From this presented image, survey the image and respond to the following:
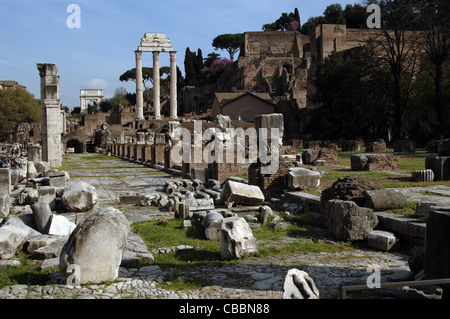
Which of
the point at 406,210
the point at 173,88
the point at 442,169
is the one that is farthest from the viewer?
the point at 173,88

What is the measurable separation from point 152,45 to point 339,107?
29.6 meters

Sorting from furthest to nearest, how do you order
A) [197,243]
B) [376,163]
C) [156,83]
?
1. [156,83]
2. [376,163]
3. [197,243]

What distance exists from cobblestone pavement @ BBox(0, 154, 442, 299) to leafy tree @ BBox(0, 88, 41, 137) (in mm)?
55225

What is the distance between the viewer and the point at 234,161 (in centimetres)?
1188

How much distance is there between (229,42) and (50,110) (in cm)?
8173

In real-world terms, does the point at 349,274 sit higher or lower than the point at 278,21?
lower

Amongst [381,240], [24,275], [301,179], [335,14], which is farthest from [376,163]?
[335,14]

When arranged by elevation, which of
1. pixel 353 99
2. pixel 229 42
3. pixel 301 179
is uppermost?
pixel 229 42

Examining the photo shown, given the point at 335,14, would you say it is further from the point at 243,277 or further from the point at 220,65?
the point at 243,277

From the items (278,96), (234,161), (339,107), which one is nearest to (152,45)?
(278,96)

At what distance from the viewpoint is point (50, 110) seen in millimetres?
18531

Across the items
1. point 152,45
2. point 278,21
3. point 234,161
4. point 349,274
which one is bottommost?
point 349,274

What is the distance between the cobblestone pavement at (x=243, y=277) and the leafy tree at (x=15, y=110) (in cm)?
5522
